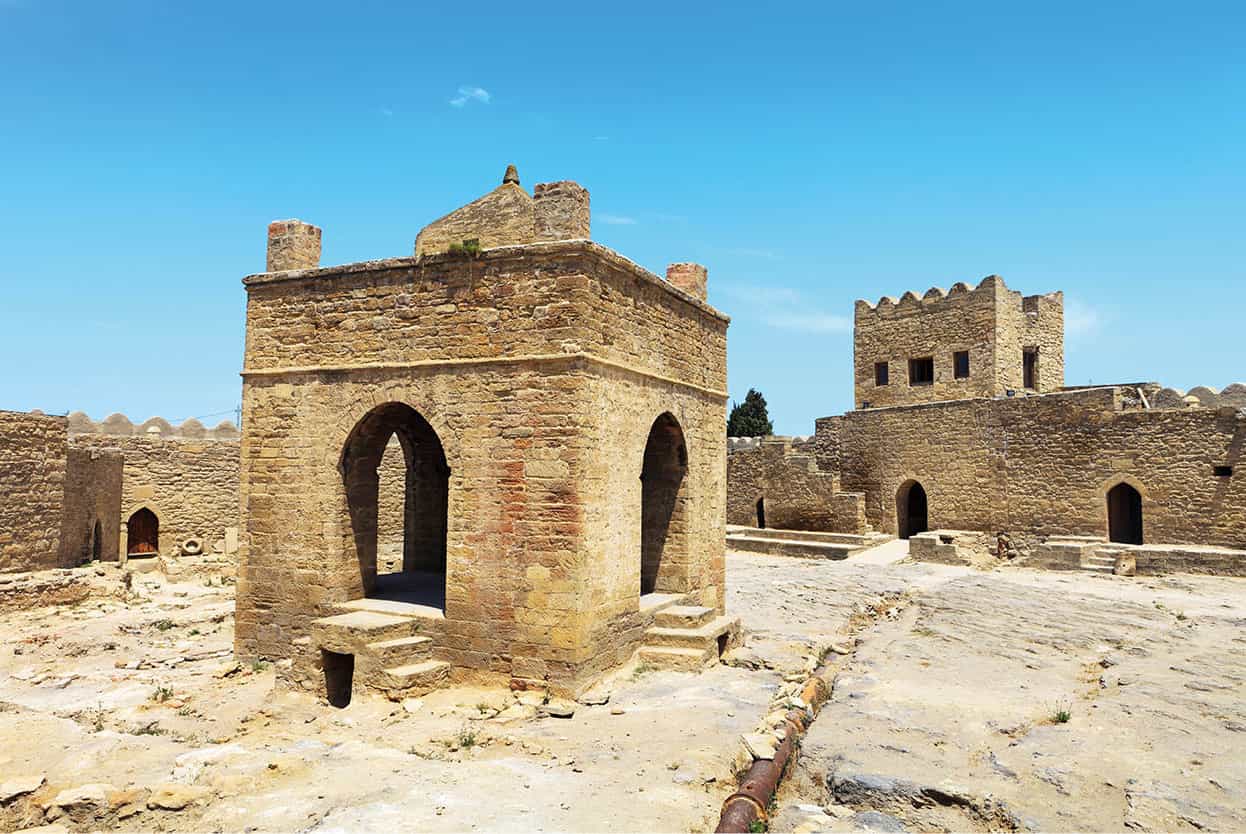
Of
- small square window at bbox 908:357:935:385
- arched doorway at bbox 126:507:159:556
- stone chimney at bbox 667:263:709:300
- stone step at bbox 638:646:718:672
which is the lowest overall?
stone step at bbox 638:646:718:672

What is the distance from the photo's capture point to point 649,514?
11367mm

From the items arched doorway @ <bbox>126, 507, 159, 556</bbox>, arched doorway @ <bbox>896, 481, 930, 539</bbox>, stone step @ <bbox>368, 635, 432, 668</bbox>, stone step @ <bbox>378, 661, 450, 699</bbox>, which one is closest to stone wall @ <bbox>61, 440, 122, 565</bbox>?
arched doorway @ <bbox>126, 507, 159, 556</bbox>

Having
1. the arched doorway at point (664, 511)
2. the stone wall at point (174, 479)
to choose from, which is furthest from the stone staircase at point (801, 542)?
the stone wall at point (174, 479)

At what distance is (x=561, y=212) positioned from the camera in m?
8.92

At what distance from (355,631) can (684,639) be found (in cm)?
378

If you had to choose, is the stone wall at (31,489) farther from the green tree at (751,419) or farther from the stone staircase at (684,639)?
the green tree at (751,419)

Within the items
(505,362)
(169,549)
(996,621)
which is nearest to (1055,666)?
(996,621)

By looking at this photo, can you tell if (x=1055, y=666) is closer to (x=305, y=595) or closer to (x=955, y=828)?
(x=955, y=828)

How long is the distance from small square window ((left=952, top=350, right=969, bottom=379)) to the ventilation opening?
23.7m

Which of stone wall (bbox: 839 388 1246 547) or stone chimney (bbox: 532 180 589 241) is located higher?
stone chimney (bbox: 532 180 589 241)

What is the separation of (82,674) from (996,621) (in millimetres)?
12850

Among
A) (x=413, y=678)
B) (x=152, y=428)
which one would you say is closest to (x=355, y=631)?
(x=413, y=678)

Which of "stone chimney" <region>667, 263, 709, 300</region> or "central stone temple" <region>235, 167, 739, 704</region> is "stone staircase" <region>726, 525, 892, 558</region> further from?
"stone chimney" <region>667, 263, 709, 300</region>

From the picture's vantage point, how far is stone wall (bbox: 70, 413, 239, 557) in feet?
61.3
